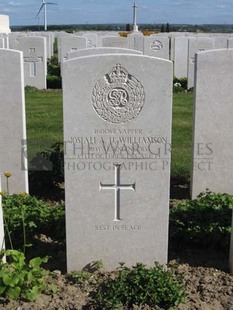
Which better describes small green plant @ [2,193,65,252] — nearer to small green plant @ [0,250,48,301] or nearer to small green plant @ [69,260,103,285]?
small green plant @ [69,260,103,285]

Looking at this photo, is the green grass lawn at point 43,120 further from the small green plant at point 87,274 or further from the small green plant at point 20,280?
the small green plant at point 20,280

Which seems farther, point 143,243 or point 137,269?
point 143,243

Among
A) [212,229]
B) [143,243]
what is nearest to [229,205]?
[212,229]

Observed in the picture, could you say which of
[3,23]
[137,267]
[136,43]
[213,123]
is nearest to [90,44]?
[136,43]

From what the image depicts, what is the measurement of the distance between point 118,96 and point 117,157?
1.62ft

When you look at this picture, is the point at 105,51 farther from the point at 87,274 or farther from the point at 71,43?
the point at 71,43

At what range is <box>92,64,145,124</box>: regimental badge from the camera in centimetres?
391

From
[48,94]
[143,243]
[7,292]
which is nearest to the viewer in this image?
[7,292]

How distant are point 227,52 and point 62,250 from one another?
2.97 meters

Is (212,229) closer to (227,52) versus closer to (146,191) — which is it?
(146,191)

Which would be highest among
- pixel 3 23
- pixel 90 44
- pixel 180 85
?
pixel 3 23

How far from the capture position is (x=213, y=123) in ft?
20.1

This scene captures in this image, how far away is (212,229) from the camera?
4.63 metres

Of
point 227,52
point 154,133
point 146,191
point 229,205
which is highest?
point 227,52
